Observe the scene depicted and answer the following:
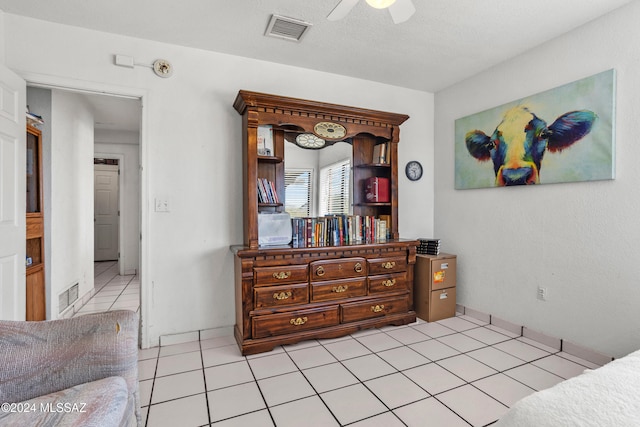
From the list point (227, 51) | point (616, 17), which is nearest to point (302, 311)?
point (227, 51)

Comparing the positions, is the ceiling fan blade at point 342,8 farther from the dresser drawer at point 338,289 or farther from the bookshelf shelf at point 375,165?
the dresser drawer at point 338,289

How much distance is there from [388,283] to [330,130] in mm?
1495

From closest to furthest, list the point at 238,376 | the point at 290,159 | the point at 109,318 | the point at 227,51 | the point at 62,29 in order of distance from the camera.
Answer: the point at 109,318 → the point at 238,376 → the point at 62,29 → the point at 227,51 → the point at 290,159

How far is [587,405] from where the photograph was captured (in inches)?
33.5

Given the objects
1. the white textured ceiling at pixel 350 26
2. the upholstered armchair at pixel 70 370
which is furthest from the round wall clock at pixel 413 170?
the upholstered armchair at pixel 70 370

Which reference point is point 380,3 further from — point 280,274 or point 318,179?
point 280,274

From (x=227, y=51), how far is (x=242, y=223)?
1.49 metres

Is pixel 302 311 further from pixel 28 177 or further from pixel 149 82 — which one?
pixel 28 177

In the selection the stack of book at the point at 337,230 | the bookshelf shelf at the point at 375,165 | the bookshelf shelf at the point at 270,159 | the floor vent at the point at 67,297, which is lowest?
the floor vent at the point at 67,297

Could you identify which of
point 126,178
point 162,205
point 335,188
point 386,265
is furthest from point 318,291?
point 126,178

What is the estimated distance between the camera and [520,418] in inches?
34.3

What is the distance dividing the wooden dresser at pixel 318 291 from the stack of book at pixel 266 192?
0.47 m

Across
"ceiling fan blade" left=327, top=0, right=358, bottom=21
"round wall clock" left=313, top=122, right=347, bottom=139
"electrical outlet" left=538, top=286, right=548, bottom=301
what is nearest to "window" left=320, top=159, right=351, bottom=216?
"round wall clock" left=313, top=122, right=347, bottom=139

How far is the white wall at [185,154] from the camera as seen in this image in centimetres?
234
